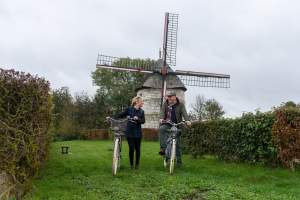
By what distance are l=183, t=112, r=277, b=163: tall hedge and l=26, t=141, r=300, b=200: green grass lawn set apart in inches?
18.6

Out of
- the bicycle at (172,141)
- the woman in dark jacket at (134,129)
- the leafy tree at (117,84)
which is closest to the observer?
the bicycle at (172,141)

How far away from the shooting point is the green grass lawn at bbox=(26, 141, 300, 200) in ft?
26.1

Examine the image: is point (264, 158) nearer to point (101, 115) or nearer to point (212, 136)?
point (212, 136)

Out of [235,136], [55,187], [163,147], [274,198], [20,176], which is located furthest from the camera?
[235,136]

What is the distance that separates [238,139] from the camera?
13055 millimetres

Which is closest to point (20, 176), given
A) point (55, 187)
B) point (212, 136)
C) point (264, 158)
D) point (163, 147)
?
point (55, 187)

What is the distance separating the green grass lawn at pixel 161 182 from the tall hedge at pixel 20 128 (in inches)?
36.0

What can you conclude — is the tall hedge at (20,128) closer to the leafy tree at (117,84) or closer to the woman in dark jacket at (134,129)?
the woman in dark jacket at (134,129)

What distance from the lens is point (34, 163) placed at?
6.27 meters

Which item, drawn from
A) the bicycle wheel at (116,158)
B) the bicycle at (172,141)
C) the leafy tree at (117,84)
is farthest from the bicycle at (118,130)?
the leafy tree at (117,84)

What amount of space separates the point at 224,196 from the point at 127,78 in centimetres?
5777

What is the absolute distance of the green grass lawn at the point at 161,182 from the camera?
7965 millimetres

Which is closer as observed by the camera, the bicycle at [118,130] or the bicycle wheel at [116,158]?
the bicycle wheel at [116,158]

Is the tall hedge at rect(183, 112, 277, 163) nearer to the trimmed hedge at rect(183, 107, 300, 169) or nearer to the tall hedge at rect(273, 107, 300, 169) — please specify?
the trimmed hedge at rect(183, 107, 300, 169)
